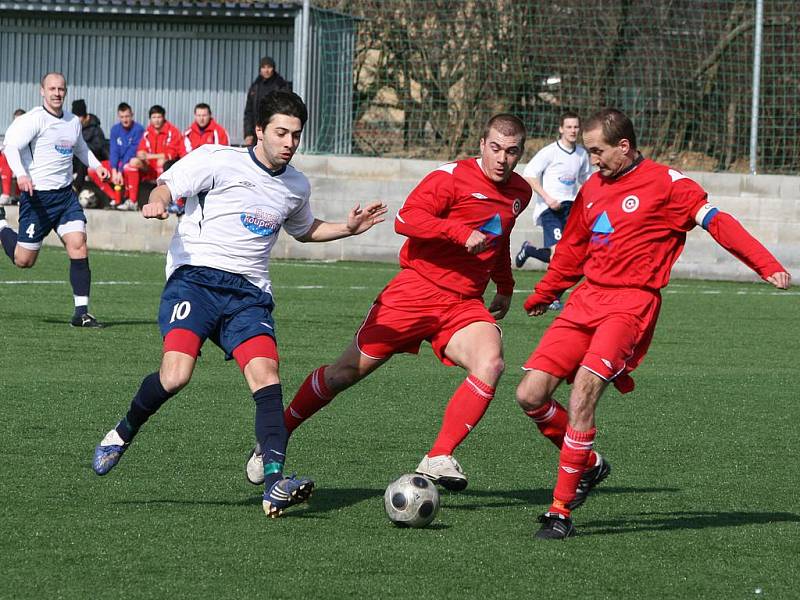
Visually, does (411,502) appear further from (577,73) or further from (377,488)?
(577,73)

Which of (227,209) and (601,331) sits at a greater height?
(227,209)

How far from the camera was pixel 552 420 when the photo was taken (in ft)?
20.8

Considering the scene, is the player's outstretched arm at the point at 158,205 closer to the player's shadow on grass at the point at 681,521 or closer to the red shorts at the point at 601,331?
the red shorts at the point at 601,331

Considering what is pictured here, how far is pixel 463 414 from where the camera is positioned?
633 cm

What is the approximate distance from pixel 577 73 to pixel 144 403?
1492cm

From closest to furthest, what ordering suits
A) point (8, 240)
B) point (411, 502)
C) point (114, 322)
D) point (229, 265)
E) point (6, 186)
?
1. point (411, 502)
2. point (229, 265)
3. point (114, 322)
4. point (8, 240)
5. point (6, 186)

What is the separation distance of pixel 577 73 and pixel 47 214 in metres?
9.92

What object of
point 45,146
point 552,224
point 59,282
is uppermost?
point 45,146

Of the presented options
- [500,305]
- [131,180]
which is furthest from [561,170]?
[131,180]

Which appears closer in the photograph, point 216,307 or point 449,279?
point 216,307

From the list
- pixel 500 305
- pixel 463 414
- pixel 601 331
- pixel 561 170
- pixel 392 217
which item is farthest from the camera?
pixel 392 217

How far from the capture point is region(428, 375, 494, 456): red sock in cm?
629

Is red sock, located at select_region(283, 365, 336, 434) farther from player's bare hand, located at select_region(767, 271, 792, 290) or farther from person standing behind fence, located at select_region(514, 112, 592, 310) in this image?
person standing behind fence, located at select_region(514, 112, 592, 310)

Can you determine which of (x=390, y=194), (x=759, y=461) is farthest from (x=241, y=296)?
(x=390, y=194)
